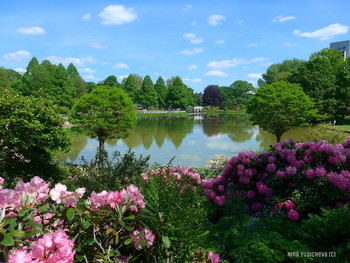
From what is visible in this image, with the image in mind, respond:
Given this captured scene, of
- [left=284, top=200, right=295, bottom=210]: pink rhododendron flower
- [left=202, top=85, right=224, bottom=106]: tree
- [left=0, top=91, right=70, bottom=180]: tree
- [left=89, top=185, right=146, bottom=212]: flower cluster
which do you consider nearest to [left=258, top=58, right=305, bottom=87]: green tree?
[left=202, top=85, right=224, bottom=106]: tree

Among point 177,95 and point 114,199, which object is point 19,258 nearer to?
point 114,199

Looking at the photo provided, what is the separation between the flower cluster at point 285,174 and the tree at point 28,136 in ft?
21.2

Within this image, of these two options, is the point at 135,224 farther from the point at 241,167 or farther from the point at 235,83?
the point at 235,83

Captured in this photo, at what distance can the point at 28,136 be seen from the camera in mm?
9984

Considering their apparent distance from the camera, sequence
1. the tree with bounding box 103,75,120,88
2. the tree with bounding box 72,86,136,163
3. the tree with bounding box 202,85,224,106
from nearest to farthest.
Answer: the tree with bounding box 72,86,136,163
the tree with bounding box 103,75,120,88
the tree with bounding box 202,85,224,106

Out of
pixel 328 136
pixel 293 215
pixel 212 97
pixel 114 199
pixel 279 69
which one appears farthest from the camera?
pixel 212 97

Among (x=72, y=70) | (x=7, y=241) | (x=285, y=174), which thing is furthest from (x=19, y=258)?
(x=72, y=70)

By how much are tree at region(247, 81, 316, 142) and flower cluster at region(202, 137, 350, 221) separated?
46.8ft

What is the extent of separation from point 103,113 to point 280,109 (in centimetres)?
1182

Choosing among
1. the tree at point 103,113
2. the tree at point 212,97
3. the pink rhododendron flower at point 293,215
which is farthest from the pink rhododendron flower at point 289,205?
the tree at point 212,97

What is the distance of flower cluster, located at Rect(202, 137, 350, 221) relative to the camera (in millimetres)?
4754

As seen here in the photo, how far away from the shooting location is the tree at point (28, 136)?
9.80 metres

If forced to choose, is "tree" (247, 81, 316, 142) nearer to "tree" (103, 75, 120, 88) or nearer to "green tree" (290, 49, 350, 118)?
"green tree" (290, 49, 350, 118)

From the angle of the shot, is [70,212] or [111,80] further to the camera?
[111,80]
